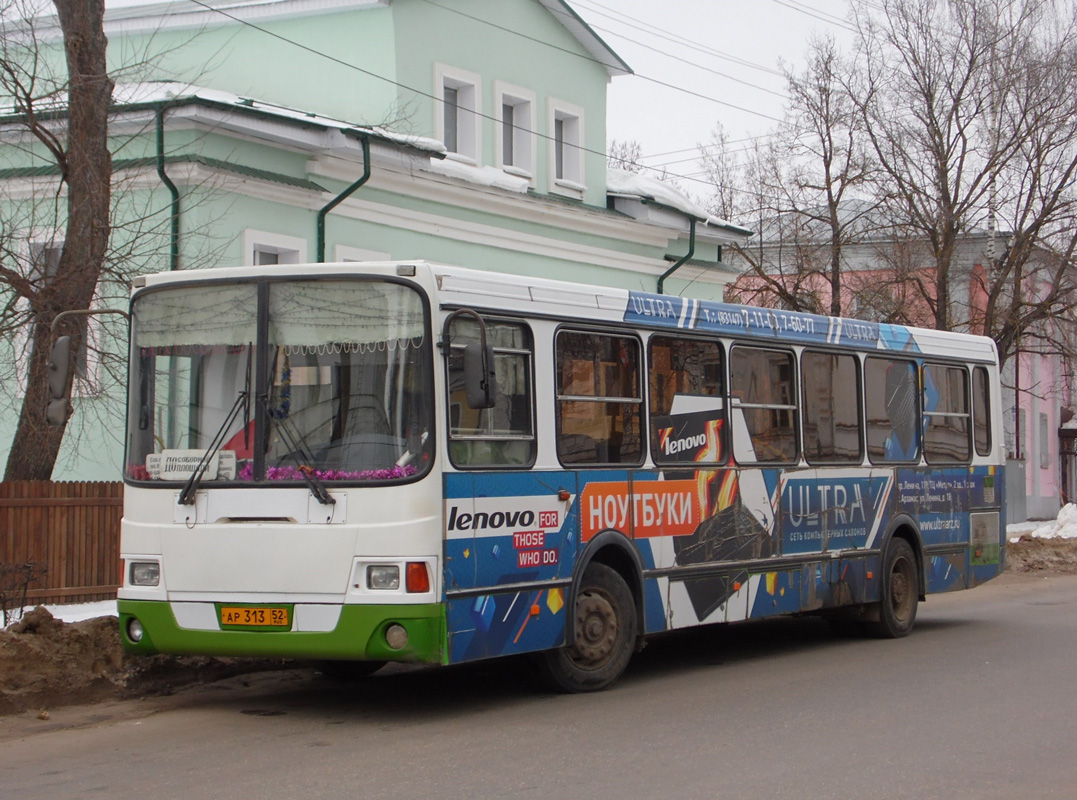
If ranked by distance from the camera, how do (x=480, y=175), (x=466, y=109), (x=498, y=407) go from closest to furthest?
(x=498, y=407) < (x=480, y=175) < (x=466, y=109)

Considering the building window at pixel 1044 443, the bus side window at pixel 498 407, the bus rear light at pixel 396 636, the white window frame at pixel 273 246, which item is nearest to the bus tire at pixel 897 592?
the bus side window at pixel 498 407

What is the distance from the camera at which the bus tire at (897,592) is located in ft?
46.0

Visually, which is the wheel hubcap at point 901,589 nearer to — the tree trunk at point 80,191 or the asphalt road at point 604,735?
the asphalt road at point 604,735

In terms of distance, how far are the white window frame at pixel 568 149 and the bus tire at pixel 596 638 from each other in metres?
15.9

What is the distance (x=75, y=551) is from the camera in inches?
622

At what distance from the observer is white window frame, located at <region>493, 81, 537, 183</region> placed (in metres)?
24.9

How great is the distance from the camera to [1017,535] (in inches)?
1164

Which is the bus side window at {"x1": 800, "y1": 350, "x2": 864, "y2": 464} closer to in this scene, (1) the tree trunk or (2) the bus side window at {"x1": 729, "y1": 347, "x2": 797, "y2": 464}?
(2) the bus side window at {"x1": 729, "y1": 347, "x2": 797, "y2": 464}

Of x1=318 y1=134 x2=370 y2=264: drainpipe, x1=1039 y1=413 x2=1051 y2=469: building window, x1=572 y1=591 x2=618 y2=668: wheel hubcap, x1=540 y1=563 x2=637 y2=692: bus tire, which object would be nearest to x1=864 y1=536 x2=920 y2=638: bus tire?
x1=540 y1=563 x2=637 y2=692: bus tire

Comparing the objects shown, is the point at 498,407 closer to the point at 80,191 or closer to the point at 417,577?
the point at 417,577

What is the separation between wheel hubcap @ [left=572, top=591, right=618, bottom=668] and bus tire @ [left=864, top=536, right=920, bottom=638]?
4.39 metres

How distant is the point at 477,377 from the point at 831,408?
5.39 m

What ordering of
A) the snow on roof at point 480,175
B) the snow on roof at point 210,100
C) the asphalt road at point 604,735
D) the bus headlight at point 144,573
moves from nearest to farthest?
the asphalt road at point 604,735, the bus headlight at point 144,573, the snow on roof at point 210,100, the snow on roof at point 480,175

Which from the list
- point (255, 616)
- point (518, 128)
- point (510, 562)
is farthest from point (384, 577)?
point (518, 128)
